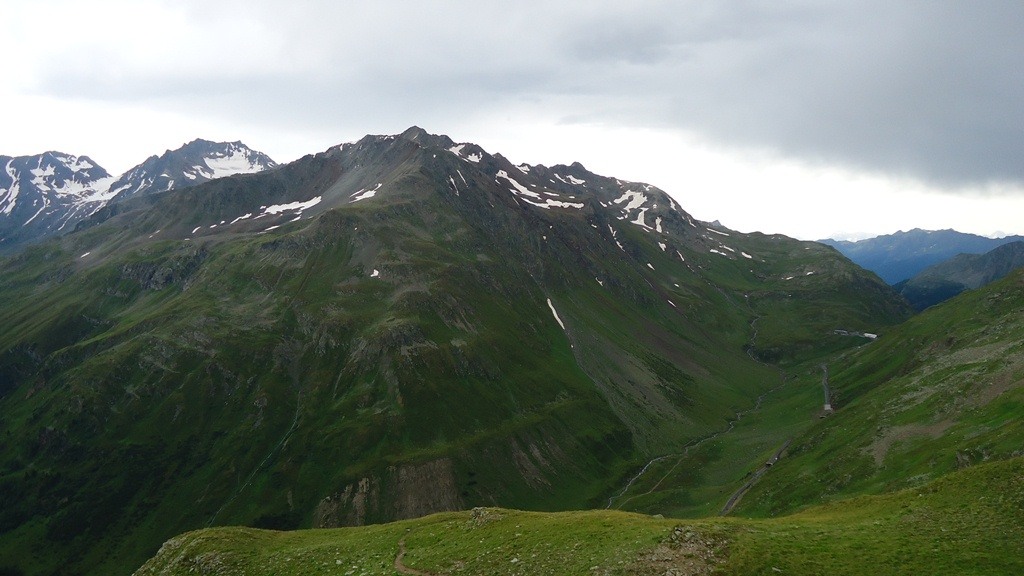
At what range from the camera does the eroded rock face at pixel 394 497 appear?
130500 millimetres

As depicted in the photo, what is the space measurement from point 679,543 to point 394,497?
111956 millimetres

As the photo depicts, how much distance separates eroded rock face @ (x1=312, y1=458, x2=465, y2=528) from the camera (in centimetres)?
13050

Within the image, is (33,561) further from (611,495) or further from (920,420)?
(920,420)

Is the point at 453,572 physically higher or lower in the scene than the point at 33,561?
higher

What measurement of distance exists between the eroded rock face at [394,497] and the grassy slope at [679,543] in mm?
82237

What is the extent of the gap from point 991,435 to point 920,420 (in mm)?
24003

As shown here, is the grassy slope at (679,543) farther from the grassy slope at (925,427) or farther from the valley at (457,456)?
the grassy slope at (925,427)

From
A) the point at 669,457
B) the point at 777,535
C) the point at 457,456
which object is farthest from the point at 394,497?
the point at 777,535

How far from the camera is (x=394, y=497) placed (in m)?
134

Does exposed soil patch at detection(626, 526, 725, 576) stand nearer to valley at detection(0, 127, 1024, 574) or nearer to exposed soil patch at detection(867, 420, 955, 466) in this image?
valley at detection(0, 127, 1024, 574)

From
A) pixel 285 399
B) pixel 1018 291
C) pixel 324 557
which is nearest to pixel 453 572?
pixel 324 557

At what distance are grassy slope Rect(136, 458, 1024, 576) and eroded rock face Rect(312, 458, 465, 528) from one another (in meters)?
82.2

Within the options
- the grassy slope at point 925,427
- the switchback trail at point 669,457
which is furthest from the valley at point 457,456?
the switchback trail at point 669,457

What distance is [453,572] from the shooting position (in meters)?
40.4
